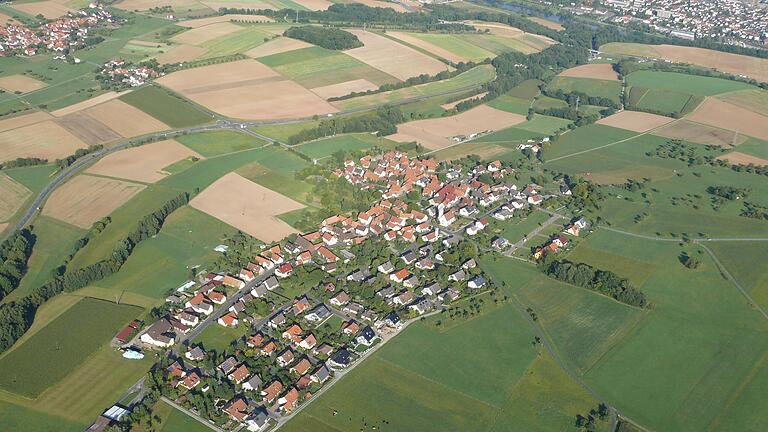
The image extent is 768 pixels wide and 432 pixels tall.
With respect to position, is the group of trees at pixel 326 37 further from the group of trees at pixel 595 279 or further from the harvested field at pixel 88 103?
the group of trees at pixel 595 279

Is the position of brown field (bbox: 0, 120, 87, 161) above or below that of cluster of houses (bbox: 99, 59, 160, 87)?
below

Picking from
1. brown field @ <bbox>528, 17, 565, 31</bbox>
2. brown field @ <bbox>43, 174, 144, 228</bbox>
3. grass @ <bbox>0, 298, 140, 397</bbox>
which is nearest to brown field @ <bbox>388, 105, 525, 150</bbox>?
brown field @ <bbox>43, 174, 144, 228</bbox>

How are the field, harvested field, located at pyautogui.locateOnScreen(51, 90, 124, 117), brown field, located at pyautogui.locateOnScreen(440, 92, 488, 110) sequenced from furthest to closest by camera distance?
the field, brown field, located at pyautogui.locateOnScreen(440, 92, 488, 110), harvested field, located at pyautogui.locateOnScreen(51, 90, 124, 117)

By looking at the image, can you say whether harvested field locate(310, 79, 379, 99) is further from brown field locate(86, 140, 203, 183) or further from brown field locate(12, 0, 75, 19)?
brown field locate(12, 0, 75, 19)

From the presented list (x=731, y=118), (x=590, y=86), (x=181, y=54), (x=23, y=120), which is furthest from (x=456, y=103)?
(x=23, y=120)

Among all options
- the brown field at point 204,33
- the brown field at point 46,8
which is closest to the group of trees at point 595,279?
the brown field at point 204,33

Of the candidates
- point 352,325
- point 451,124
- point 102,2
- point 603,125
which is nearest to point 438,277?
point 352,325

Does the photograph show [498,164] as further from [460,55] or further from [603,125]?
[460,55]
